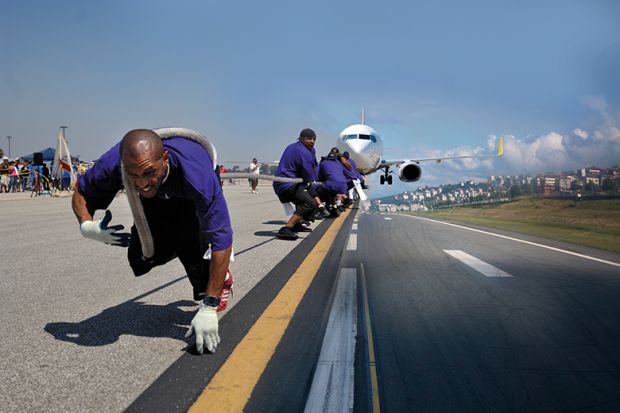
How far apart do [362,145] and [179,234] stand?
22787 mm

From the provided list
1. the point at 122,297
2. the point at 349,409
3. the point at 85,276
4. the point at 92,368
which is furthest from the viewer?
the point at 85,276

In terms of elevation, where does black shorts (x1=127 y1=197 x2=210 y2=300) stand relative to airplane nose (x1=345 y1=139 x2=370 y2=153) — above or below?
below

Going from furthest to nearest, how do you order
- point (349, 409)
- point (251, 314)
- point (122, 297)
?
point (122, 297)
point (251, 314)
point (349, 409)

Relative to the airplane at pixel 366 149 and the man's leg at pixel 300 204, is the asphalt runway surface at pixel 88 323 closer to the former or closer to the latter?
the man's leg at pixel 300 204

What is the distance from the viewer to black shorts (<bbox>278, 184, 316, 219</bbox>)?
8.16 m

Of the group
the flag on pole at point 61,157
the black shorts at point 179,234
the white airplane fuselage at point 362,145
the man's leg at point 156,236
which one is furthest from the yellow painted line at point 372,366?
the white airplane fuselage at point 362,145

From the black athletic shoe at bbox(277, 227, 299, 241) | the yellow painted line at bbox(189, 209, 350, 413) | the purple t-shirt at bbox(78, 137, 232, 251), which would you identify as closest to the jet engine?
the black athletic shoe at bbox(277, 227, 299, 241)

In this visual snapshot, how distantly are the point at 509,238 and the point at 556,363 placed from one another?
21.6 ft

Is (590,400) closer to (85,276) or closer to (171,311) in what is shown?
(171,311)

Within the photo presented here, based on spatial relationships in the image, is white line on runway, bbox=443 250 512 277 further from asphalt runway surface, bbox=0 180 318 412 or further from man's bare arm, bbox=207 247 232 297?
man's bare arm, bbox=207 247 232 297

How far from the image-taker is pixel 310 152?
27.8 feet

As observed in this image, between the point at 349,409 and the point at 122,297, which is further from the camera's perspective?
the point at 122,297

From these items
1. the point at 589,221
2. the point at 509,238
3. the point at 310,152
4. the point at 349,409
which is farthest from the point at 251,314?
the point at 589,221

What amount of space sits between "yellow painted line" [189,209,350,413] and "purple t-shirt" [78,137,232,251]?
0.53m
